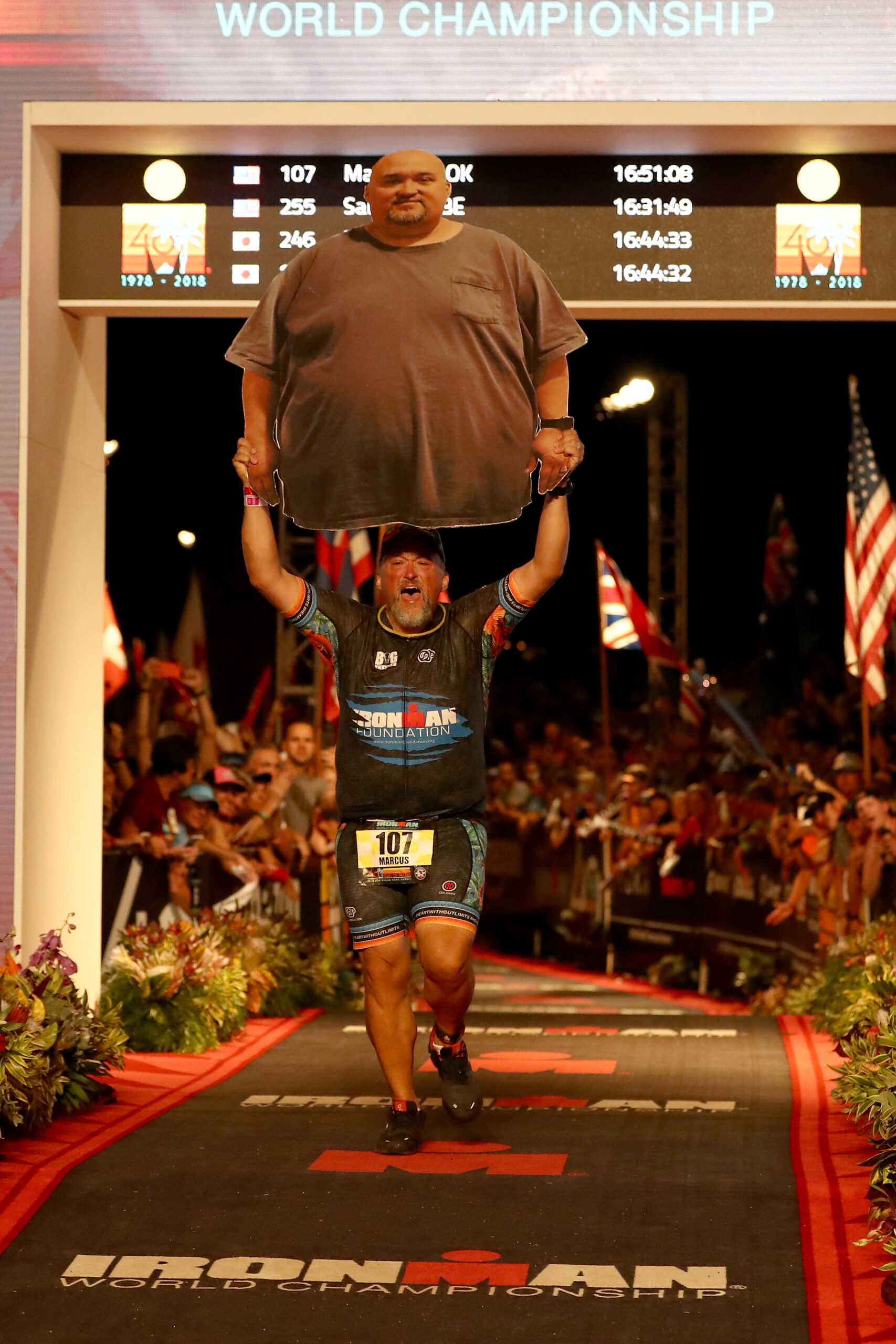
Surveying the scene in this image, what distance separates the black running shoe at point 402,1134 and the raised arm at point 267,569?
63.6 inches

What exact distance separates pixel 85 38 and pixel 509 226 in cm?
182

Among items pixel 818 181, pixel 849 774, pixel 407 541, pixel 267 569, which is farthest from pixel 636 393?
pixel 267 569

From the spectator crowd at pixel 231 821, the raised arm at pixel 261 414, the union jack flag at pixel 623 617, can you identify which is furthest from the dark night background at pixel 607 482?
the raised arm at pixel 261 414

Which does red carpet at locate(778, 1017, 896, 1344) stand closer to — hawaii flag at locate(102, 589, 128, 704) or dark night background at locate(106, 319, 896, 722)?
hawaii flag at locate(102, 589, 128, 704)

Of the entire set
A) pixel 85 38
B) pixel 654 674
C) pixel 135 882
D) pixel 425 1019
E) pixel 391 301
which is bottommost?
A: pixel 425 1019

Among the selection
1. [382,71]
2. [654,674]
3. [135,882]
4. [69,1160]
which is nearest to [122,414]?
[654,674]

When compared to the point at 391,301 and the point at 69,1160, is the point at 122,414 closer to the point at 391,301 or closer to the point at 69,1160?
the point at 391,301

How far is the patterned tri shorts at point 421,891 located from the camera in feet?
17.7

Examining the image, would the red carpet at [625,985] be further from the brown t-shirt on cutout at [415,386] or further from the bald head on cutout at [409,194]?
the bald head on cutout at [409,194]

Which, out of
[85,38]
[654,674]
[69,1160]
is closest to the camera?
[69,1160]

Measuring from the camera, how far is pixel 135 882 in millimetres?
8383

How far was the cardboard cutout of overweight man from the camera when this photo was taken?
6.28m

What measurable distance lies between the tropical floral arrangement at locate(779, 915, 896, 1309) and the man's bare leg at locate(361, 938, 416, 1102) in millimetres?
1349

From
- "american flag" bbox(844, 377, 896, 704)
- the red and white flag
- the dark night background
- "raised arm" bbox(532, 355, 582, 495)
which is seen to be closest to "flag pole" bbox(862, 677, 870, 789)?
"american flag" bbox(844, 377, 896, 704)
